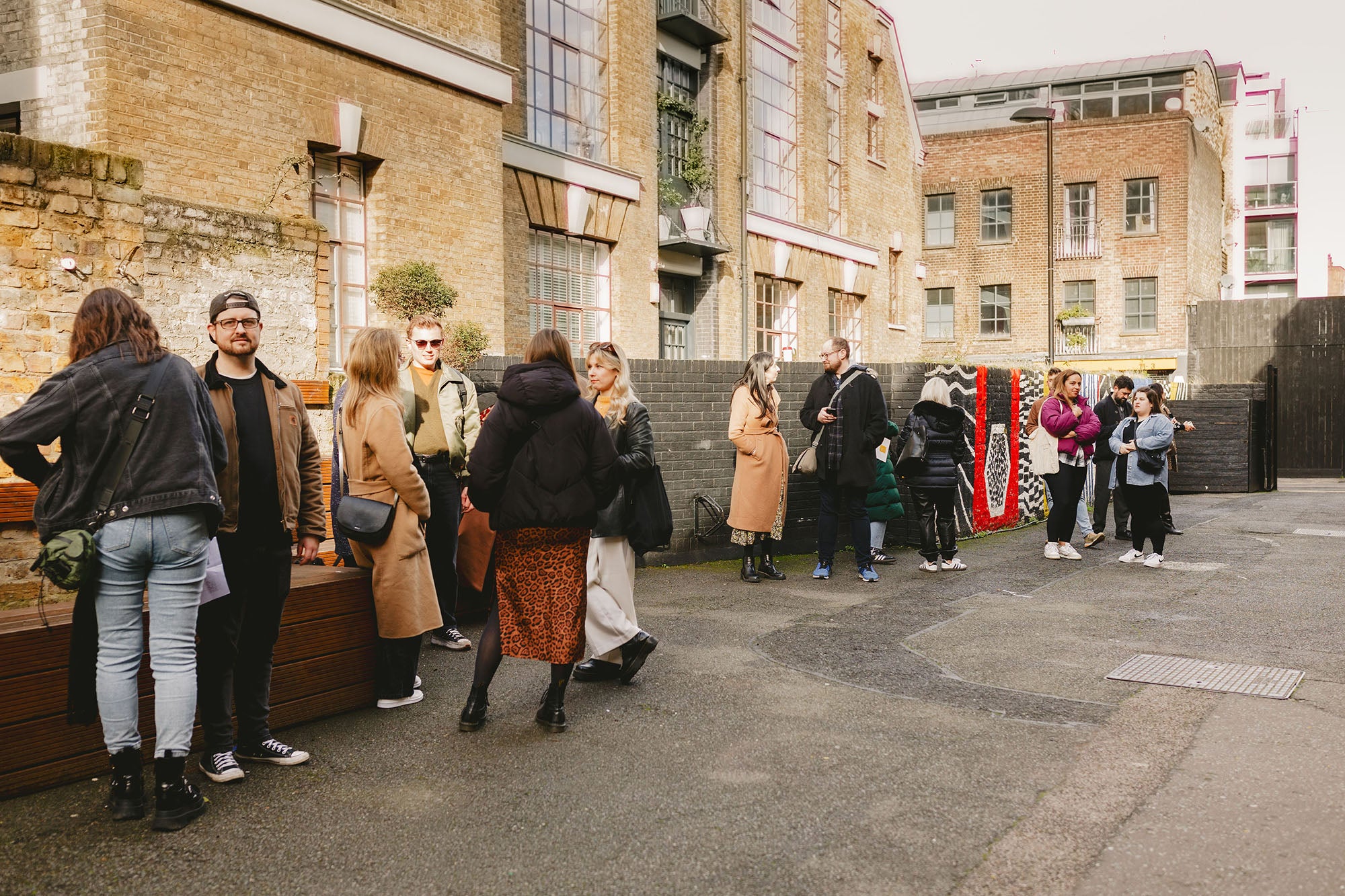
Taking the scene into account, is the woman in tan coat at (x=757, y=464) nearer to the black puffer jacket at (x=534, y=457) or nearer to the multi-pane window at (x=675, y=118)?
the black puffer jacket at (x=534, y=457)

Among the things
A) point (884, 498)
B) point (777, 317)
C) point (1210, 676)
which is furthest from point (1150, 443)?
point (777, 317)

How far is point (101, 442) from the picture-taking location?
3.76 meters

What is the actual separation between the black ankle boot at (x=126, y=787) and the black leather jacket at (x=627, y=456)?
2.52 m

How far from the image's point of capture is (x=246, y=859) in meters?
3.64

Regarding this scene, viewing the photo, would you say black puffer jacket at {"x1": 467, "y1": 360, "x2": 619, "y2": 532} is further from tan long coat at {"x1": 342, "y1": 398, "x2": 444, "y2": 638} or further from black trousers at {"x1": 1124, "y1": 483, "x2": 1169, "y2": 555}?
black trousers at {"x1": 1124, "y1": 483, "x2": 1169, "y2": 555}

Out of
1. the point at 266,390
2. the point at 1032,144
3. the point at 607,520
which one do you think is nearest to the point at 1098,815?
the point at 607,520

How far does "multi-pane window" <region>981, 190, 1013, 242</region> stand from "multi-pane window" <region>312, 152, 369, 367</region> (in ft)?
102

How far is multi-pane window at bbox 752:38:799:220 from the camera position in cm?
2141

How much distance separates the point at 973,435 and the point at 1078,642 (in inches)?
238

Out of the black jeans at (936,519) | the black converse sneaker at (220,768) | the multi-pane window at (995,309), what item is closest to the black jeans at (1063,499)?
the black jeans at (936,519)

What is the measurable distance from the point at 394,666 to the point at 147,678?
4.09 feet

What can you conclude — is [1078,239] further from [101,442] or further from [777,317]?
[101,442]

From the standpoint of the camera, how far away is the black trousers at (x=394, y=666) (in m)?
5.43

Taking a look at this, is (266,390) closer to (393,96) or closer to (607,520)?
(607,520)
